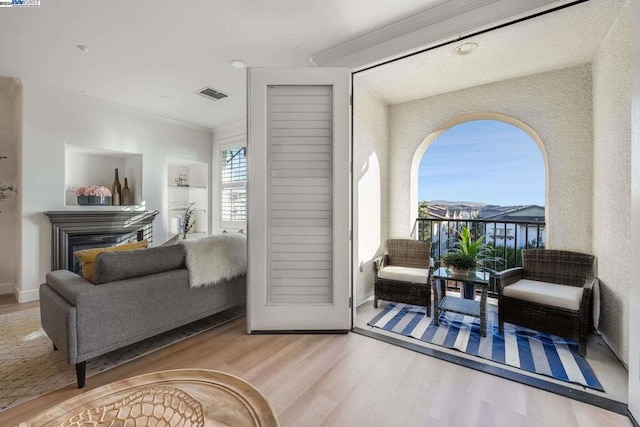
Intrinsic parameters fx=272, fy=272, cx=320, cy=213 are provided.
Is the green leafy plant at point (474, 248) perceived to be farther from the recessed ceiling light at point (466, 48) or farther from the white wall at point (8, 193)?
the white wall at point (8, 193)

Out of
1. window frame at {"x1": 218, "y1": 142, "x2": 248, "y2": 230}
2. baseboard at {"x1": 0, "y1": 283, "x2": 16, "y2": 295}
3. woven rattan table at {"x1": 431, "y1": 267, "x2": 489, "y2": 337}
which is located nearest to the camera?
woven rattan table at {"x1": 431, "y1": 267, "x2": 489, "y2": 337}

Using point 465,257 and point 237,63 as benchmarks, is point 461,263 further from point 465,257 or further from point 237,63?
point 237,63

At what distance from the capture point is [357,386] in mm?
1646

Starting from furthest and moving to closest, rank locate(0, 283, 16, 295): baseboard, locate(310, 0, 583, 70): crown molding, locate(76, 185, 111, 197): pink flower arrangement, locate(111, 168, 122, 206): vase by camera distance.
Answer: locate(111, 168, 122, 206): vase, locate(76, 185, 111, 197): pink flower arrangement, locate(0, 283, 16, 295): baseboard, locate(310, 0, 583, 70): crown molding

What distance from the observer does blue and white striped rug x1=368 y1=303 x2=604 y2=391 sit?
5.97 feet

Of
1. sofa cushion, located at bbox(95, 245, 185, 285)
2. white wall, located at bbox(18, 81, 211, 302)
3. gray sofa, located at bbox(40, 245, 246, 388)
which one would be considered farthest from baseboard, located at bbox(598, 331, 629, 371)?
white wall, located at bbox(18, 81, 211, 302)

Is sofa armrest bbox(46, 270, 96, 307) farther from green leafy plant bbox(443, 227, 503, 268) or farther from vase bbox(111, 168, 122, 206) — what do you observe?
green leafy plant bbox(443, 227, 503, 268)

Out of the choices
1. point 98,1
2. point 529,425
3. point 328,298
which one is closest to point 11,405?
point 328,298

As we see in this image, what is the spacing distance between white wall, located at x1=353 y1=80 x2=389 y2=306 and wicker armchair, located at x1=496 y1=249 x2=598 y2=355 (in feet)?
4.20

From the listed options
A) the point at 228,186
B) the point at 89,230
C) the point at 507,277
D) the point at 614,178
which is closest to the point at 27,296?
the point at 89,230

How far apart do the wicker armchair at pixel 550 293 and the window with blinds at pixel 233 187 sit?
3887mm

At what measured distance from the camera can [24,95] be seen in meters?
3.09

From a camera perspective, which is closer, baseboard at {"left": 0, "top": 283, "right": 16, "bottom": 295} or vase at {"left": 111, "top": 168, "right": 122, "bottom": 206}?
baseboard at {"left": 0, "top": 283, "right": 16, "bottom": 295}

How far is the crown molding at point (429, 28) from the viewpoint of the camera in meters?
1.76
